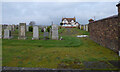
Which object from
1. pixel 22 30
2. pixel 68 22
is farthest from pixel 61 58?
pixel 68 22

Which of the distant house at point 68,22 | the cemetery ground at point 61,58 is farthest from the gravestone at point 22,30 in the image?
the distant house at point 68,22

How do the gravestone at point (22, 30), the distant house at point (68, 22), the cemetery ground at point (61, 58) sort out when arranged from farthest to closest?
the distant house at point (68, 22) → the gravestone at point (22, 30) → the cemetery ground at point (61, 58)

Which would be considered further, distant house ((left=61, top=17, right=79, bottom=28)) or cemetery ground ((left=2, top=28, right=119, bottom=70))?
distant house ((left=61, top=17, right=79, bottom=28))

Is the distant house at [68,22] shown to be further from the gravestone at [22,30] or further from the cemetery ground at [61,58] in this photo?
the cemetery ground at [61,58]

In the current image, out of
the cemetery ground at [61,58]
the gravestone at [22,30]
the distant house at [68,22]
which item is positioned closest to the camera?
the cemetery ground at [61,58]

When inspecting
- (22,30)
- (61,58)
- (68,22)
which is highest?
(68,22)

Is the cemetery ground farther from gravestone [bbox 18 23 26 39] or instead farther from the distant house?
the distant house

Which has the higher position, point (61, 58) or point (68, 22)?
point (68, 22)

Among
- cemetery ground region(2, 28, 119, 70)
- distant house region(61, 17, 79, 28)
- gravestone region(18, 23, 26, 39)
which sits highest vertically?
distant house region(61, 17, 79, 28)

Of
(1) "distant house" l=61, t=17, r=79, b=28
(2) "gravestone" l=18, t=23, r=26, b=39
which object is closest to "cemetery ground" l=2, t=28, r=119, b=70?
(2) "gravestone" l=18, t=23, r=26, b=39

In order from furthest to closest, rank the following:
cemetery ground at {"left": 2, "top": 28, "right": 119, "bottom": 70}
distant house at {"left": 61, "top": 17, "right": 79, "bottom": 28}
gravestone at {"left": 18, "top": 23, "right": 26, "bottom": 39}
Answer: distant house at {"left": 61, "top": 17, "right": 79, "bottom": 28}
gravestone at {"left": 18, "top": 23, "right": 26, "bottom": 39}
cemetery ground at {"left": 2, "top": 28, "right": 119, "bottom": 70}

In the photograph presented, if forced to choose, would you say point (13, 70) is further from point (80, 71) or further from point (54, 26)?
point (54, 26)

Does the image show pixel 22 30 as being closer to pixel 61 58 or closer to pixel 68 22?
pixel 61 58

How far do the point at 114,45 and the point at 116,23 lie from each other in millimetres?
1557
